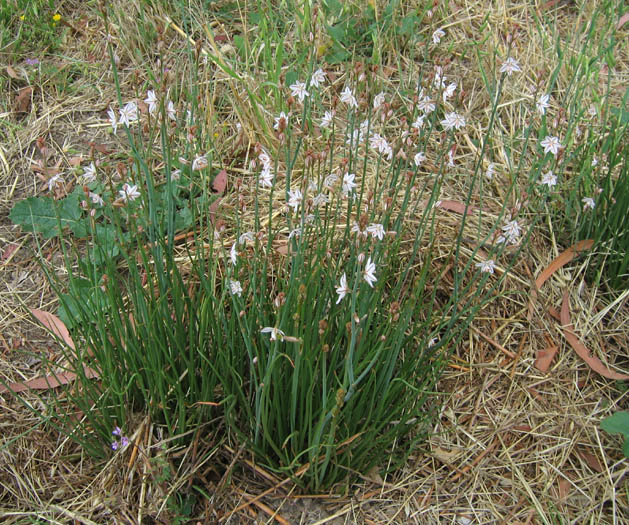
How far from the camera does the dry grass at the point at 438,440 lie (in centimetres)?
200

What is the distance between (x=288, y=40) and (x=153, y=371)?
217 centimetres

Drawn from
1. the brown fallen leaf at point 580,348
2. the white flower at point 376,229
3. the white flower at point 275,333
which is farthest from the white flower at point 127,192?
the brown fallen leaf at point 580,348

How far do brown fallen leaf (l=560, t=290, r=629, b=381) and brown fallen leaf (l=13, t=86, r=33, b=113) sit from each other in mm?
2757

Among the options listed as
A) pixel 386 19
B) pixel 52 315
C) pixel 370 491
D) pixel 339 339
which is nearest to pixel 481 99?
pixel 386 19

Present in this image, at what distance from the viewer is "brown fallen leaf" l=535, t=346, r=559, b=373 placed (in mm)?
2471

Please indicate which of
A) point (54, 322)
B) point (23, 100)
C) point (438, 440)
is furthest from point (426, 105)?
point (23, 100)

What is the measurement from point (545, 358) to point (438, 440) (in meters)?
0.59

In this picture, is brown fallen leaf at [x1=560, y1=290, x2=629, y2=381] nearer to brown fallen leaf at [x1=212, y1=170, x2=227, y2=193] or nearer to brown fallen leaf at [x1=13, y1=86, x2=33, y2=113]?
brown fallen leaf at [x1=212, y1=170, x2=227, y2=193]

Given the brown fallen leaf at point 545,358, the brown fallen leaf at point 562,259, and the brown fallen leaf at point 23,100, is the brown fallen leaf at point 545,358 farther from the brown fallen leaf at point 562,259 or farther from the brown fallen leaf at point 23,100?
the brown fallen leaf at point 23,100

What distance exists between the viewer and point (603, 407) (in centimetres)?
238

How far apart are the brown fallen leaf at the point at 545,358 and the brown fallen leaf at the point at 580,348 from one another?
75mm

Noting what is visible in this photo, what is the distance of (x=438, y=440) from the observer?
223 centimetres

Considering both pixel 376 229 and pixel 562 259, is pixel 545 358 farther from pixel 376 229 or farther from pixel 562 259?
pixel 376 229

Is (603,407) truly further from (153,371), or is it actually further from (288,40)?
(288,40)
